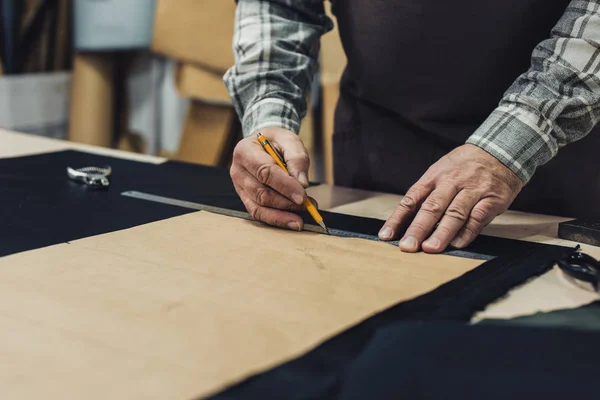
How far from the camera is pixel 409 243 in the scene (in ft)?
2.96

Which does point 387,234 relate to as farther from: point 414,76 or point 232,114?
point 232,114

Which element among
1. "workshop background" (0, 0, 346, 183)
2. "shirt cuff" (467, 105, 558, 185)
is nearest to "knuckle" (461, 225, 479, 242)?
"shirt cuff" (467, 105, 558, 185)

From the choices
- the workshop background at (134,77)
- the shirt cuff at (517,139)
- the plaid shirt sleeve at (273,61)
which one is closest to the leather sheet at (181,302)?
the shirt cuff at (517,139)

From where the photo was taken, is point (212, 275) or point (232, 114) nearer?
point (212, 275)

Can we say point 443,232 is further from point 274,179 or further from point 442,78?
point 442,78

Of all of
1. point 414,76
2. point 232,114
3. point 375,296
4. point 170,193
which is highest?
point 414,76

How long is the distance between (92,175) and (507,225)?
0.73 metres

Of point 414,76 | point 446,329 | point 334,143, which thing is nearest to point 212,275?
point 446,329

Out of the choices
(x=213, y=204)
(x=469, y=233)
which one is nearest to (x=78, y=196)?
(x=213, y=204)

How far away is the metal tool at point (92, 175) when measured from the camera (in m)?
1.23

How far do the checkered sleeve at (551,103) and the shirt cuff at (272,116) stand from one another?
13.8 inches

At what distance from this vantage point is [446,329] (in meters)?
0.57

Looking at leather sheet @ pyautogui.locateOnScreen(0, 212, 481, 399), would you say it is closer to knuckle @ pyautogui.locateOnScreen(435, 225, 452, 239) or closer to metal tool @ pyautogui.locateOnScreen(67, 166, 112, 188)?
knuckle @ pyautogui.locateOnScreen(435, 225, 452, 239)

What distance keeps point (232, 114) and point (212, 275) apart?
6.44 feet
